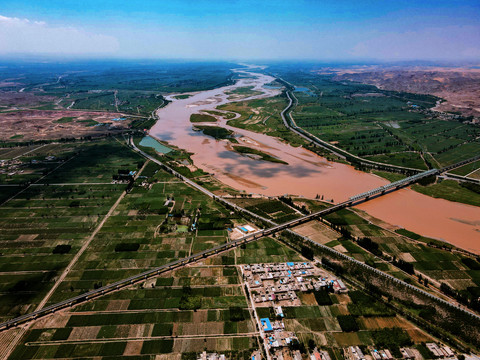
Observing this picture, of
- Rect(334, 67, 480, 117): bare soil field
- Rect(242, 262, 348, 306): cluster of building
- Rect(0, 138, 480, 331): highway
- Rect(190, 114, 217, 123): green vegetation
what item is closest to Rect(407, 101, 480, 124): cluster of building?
Rect(334, 67, 480, 117): bare soil field

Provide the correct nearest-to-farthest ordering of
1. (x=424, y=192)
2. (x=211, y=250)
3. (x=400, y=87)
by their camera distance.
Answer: (x=211, y=250), (x=424, y=192), (x=400, y=87)

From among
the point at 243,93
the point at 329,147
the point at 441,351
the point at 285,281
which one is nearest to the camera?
the point at 441,351

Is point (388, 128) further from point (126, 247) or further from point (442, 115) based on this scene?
point (126, 247)

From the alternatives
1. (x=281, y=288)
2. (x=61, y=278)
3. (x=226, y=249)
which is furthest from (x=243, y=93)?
(x=61, y=278)

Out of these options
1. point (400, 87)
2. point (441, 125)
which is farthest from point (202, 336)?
point (400, 87)

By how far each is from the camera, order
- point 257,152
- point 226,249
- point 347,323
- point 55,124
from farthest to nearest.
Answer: point 55,124 < point 257,152 < point 226,249 < point 347,323

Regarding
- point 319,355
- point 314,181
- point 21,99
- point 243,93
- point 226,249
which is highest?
point 243,93

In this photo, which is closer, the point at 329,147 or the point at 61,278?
the point at 61,278

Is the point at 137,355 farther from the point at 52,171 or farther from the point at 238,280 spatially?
the point at 52,171
